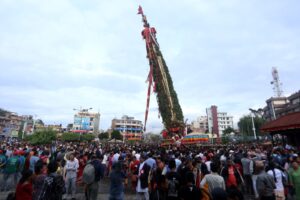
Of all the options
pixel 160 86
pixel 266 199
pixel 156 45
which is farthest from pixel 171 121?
pixel 266 199

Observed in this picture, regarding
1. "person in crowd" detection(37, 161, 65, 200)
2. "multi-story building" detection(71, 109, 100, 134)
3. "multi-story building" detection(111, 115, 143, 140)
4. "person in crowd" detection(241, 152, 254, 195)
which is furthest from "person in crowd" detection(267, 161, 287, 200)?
"multi-story building" detection(111, 115, 143, 140)

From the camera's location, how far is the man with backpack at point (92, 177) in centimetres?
557

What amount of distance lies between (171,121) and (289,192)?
838 inches

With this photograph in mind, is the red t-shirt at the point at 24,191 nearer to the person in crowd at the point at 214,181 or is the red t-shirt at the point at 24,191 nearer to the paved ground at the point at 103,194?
the person in crowd at the point at 214,181

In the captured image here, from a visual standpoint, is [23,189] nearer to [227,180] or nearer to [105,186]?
[227,180]

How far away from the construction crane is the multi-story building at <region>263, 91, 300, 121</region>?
37.7 m

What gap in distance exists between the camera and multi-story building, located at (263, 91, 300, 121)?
4934cm

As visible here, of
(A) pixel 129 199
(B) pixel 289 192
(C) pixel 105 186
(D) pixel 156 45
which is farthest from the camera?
(D) pixel 156 45

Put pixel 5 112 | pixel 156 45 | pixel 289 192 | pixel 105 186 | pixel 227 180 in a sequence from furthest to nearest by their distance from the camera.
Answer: pixel 5 112 → pixel 156 45 → pixel 105 186 → pixel 289 192 → pixel 227 180

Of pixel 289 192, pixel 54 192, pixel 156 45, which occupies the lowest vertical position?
pixel 289 192

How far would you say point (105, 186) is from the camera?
9375mm

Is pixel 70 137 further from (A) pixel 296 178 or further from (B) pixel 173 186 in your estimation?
(A) pixel 296 178

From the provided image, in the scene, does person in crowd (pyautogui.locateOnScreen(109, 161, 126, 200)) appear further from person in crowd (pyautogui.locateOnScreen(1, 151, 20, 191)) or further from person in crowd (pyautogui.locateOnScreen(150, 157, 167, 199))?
person in crowd (pyautogui.locateOnScreen(1, 151, 20, 191))

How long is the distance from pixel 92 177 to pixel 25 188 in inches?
87.0
